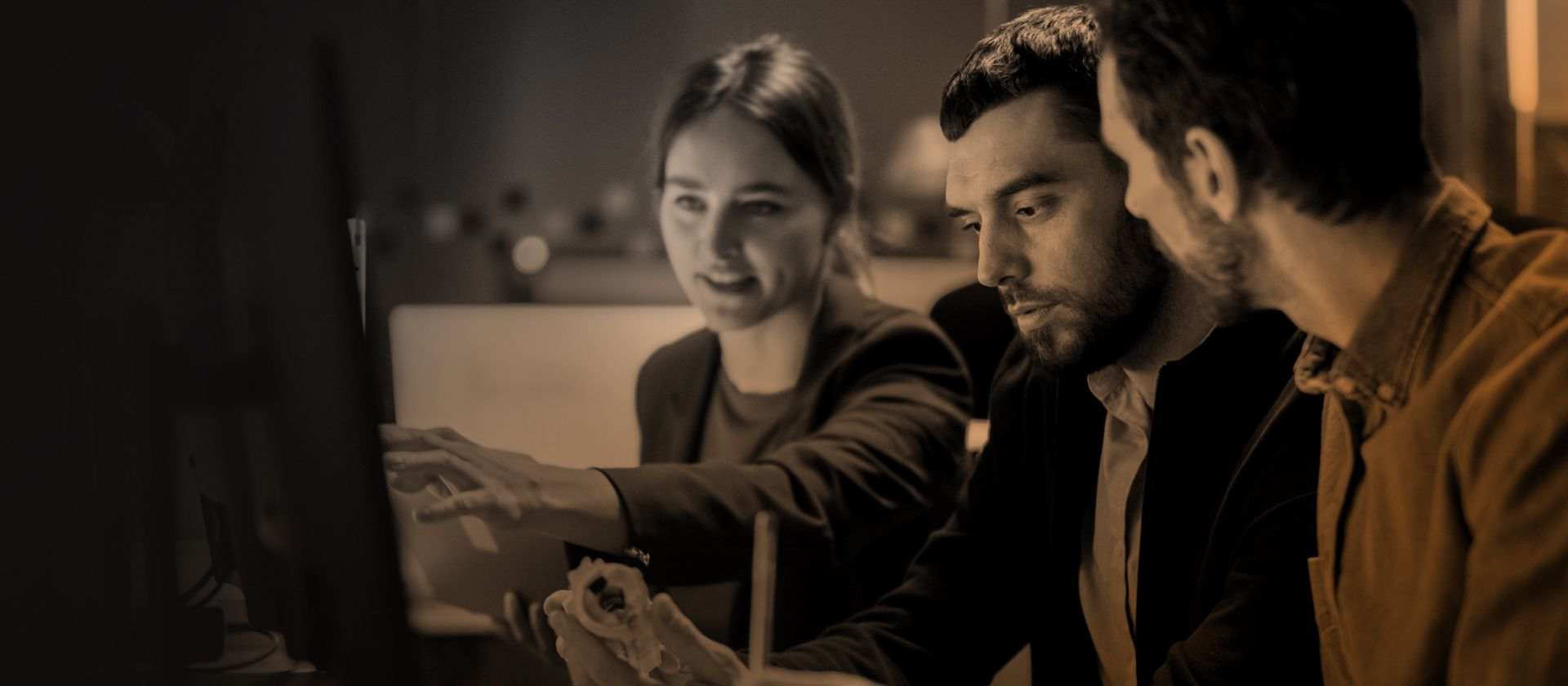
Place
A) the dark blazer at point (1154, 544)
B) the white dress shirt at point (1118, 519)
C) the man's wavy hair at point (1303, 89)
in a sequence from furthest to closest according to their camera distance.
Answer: the white dress shirt at point (1118, 519) < the dark blazer at point (1154, 544) < the man's wavy hair at point (1303, 89)

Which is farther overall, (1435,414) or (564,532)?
(564,532)

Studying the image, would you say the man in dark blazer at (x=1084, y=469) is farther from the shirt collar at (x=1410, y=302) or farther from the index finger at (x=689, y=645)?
the shirt collar at (x=1410, y=302)

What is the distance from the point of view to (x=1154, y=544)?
1210mm

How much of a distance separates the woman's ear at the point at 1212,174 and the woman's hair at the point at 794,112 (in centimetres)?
38

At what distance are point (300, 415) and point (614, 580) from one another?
430 millimetres

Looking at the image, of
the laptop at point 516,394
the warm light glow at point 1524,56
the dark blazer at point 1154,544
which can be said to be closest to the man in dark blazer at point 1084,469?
the dark blazer at point 1154,544

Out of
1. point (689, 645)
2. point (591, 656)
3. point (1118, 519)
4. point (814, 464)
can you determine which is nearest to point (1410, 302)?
point (1118, 519)

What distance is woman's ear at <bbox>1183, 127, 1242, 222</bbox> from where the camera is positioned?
1024mm

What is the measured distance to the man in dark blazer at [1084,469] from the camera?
1.14 m

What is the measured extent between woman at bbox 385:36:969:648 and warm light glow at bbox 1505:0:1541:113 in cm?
67

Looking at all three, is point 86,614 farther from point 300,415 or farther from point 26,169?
point 26,169

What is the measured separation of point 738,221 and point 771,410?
0.73 ft

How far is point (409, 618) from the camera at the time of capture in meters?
1.34

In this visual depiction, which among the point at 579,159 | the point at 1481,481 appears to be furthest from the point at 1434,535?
the point at 579,159
